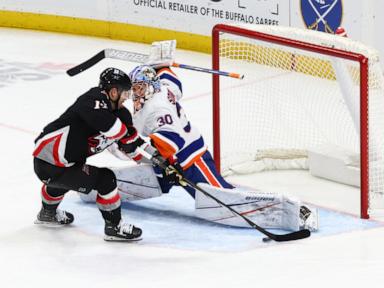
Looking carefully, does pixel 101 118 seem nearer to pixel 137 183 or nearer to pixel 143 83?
pixel 143 83

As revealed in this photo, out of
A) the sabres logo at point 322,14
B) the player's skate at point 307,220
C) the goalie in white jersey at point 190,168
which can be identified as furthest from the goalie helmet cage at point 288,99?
the sabres logo at point 322,14

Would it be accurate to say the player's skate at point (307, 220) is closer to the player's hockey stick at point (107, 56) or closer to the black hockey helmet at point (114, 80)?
the player's hockey stick at point (107, 56)

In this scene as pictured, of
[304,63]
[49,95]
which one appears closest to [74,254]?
[304,63]

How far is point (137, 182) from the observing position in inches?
236

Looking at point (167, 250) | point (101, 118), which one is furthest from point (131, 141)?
point (167, 250)

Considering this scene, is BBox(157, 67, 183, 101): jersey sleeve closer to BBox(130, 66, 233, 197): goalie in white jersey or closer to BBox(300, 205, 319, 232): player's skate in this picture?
BBox(130, 66, 233, 197): goalie in white jersey

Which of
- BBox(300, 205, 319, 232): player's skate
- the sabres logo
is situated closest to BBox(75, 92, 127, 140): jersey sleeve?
BBox(300, 205, 319, 232): player's skate

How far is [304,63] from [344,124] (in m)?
0.40

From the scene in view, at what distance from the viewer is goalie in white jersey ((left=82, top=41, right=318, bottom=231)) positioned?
5.64 metres

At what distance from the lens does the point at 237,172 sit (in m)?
6.62

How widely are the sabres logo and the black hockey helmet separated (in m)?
3.13

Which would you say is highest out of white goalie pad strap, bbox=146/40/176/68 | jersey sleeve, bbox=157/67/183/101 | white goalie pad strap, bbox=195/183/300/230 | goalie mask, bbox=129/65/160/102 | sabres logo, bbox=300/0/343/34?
sabres logo, bbox=300/0/343/34

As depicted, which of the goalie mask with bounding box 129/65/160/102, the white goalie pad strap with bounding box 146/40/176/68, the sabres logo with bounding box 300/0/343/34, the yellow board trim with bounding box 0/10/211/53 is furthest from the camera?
the yellow board trim with bounding box 0/10/211/53

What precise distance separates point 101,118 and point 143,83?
0.49 meters
